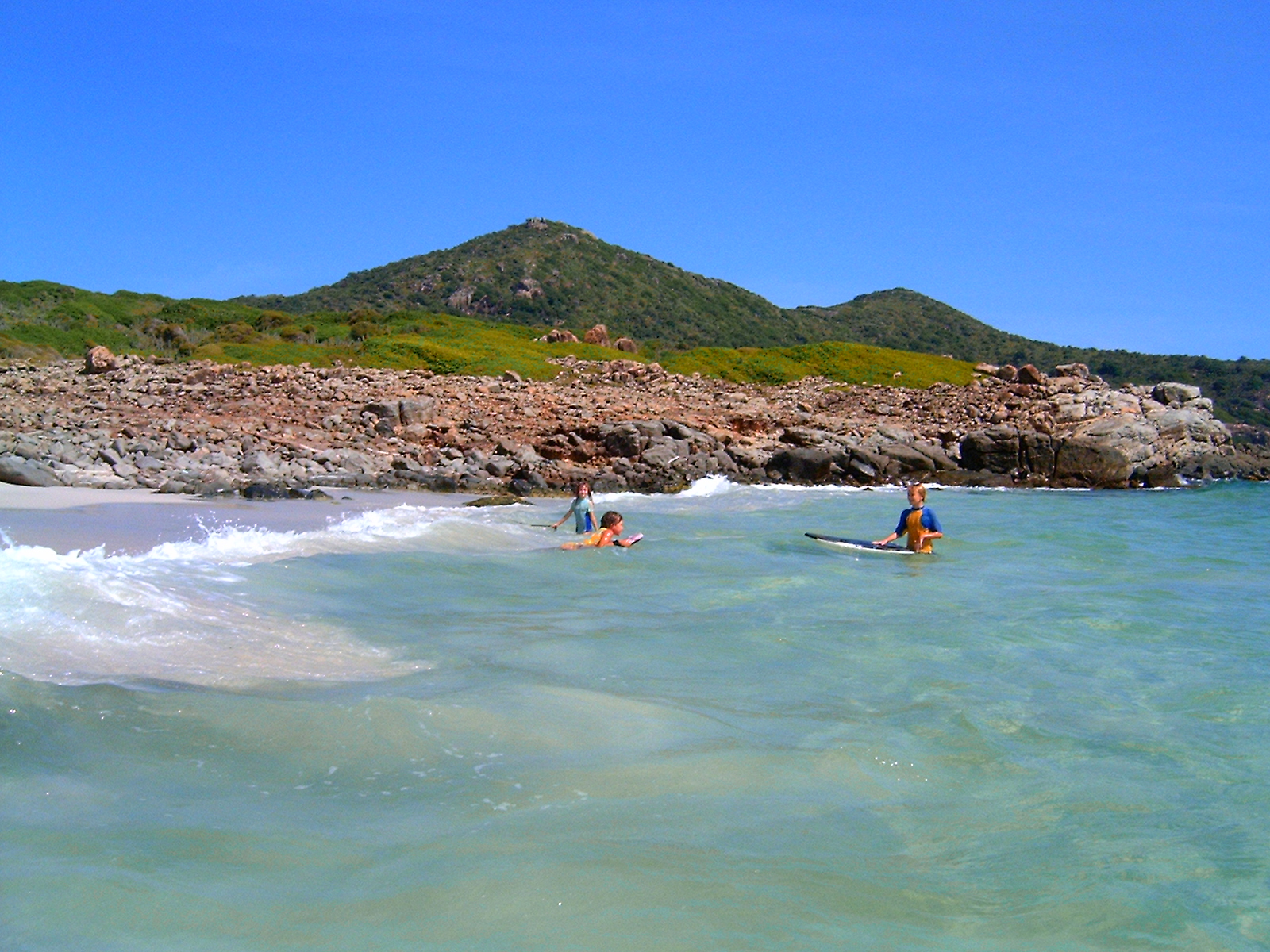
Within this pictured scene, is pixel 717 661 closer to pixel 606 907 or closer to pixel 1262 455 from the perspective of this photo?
pixel 606 907

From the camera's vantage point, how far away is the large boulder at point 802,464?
24875 mm

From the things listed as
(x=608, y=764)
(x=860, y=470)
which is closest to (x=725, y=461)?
(x=860, y=470)

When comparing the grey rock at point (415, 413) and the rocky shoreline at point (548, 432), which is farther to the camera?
the grey rock at point (415, 413)

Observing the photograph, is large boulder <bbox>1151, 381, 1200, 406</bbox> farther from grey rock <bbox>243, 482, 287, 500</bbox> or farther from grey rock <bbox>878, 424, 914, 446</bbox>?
grey rock <bbox>243, 482, 287, 500</bbox>

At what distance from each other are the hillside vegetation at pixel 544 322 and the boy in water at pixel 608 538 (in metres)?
23.2

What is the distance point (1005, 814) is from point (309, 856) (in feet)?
9.72

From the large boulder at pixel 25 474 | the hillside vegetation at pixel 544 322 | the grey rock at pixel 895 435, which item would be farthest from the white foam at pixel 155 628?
the hillside vegetation at pixel 544 322

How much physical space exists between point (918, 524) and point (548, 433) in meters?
13.5

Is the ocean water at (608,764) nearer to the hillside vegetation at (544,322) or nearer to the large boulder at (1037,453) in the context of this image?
the large boulder at (1037,453)

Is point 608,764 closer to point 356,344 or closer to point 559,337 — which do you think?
point 356,344

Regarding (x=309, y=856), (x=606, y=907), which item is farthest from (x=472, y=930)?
(x=309, y=856)

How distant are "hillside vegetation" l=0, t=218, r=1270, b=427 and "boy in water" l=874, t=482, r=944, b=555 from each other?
77.9ft

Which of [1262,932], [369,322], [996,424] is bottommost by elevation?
[1262,932]

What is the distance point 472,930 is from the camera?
10.6ft
